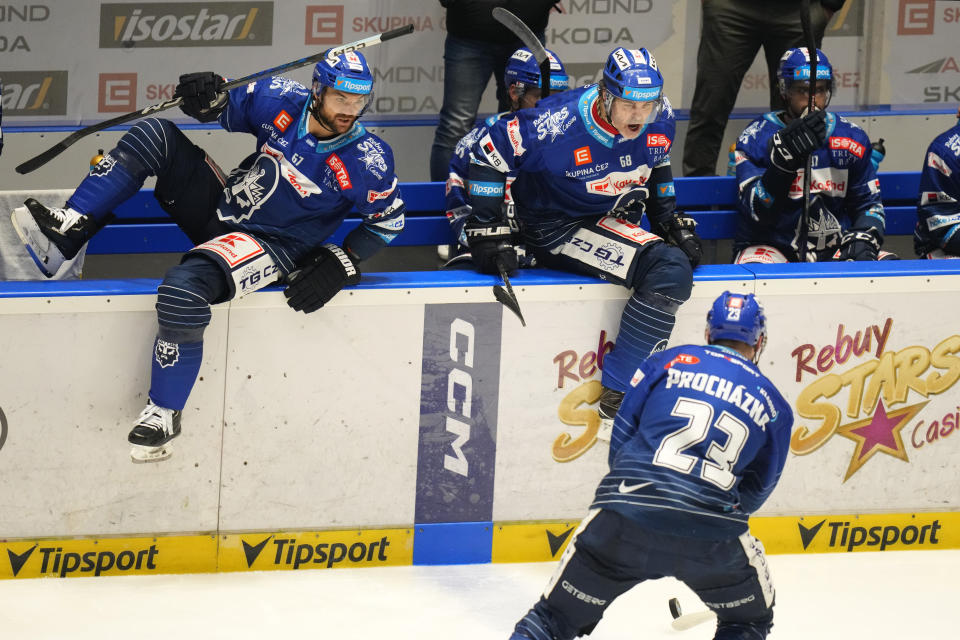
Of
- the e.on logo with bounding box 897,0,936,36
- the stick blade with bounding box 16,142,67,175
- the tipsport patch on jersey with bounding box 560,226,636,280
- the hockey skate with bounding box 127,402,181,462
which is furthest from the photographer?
the e.on logo with bounding box 897,0,936,36

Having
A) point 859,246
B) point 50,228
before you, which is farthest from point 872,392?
point 50,228

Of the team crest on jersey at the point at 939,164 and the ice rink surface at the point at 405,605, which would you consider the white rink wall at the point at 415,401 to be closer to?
the ice rink surface at the point at 405,605

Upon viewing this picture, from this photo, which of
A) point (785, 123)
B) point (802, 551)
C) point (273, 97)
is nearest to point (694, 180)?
point (785, 123)

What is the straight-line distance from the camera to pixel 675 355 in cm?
334

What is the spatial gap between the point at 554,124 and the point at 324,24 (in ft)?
→ 7.74

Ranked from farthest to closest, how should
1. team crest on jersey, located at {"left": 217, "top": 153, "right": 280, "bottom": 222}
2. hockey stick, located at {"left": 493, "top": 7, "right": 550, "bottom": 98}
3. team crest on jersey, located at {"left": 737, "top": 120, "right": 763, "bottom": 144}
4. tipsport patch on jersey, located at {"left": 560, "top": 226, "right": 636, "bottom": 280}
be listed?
team crest on jersey, located at {"left": 737, "top": 120, "right": 763, "bottom": 144} → hockey stick, located at {"left": 493, "top": 7, "right": 550, "bottom": 98} → tipsport patch on jersey, located at {"left": 560, "top": 226, "right": 636, "bottom": 280} → team crest on jersey, located at {"left": 217, "top": 153, "right": 280, "bottom": 222}

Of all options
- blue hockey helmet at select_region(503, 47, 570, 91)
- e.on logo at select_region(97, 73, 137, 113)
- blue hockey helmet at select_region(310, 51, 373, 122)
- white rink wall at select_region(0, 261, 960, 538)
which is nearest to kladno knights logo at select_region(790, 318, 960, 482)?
white rink wall at select_region(0, 261, 960, 538)

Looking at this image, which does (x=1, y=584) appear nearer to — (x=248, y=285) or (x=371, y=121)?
(x=248, y=285)

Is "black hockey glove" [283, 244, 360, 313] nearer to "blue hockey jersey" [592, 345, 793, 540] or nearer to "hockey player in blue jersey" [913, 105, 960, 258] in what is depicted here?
"blue hockey jersey" [592, 345, 793, 540]

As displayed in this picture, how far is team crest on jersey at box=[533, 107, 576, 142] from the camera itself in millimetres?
4480

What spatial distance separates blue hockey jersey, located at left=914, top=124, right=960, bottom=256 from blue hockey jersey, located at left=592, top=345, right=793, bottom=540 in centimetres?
235

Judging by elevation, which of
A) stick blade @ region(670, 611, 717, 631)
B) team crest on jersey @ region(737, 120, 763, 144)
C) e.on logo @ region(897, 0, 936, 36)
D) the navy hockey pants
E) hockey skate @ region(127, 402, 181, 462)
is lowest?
stick blade @ region(670, 611, 717, 631)

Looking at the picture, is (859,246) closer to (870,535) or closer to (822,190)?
(822,190)

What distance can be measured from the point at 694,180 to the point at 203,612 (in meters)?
2.74
